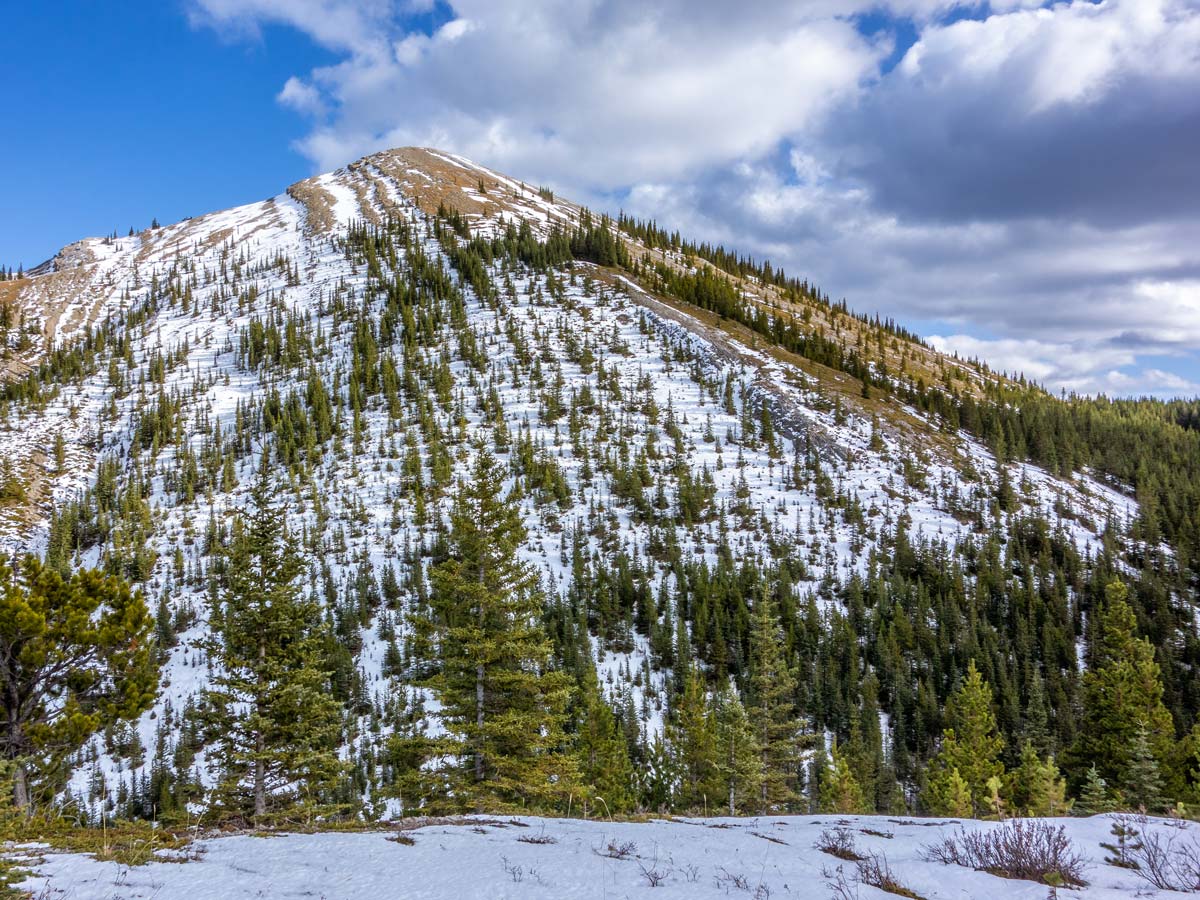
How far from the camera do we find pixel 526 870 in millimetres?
6316

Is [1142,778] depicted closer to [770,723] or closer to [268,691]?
[770,723]

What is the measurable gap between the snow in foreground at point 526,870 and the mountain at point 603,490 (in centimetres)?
1155

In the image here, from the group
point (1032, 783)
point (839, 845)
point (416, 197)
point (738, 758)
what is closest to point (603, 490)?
point (738, 758)

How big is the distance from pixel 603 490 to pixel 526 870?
71.8 meters

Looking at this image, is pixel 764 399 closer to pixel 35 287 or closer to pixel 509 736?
pixel 509 736

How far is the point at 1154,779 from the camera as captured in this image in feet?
81.2

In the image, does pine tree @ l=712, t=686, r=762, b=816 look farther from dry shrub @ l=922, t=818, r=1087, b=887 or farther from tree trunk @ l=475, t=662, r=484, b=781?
dry shrub @ l=922, t=818, r=1087, b=887

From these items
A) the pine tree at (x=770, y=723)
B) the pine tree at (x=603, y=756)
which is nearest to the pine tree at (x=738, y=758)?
the pine tree at (x=770, y=723)

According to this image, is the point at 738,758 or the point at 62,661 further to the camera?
the point at 738,758

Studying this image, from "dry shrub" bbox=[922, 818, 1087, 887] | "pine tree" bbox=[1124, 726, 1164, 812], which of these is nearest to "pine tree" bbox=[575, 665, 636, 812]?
"pine tree" bbox=[1124, 726, 1164, 812]

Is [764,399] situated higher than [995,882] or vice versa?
[764,399]

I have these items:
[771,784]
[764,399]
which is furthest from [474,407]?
[771,784]

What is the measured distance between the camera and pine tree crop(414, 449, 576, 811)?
57.7 feet

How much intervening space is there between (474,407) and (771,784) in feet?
228
